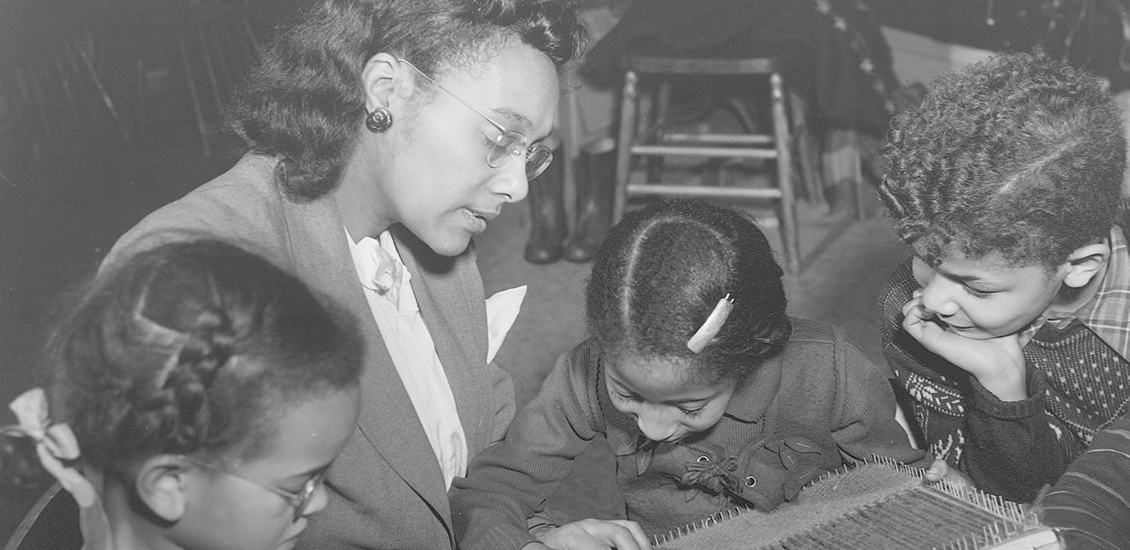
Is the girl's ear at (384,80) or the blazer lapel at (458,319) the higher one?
the girl's ear at (384,80)

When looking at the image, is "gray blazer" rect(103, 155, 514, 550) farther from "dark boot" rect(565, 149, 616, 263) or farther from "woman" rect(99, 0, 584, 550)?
"dark boot" rect(565, 149, 616, 263)

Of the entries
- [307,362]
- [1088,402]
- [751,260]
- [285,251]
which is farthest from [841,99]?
[307,362]

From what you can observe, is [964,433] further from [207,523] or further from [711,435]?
[207,523]

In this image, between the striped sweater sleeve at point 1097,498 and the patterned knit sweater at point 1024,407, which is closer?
the striped sweater sleeve at point 1097,498

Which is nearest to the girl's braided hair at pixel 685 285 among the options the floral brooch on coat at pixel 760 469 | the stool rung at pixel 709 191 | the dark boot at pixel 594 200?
the floral brooch on coat at pixel 760 469

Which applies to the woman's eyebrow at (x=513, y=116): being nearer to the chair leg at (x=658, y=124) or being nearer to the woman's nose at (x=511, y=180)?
the woman's nose at (x=511, y=180)

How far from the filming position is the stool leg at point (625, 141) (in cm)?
413

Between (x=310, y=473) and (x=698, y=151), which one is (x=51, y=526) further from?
(x=698, y=151)

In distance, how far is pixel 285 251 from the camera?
1567mm

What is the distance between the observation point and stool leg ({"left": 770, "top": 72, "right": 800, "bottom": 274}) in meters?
4.13

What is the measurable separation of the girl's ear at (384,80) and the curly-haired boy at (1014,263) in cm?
94

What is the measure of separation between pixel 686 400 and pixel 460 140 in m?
0.61

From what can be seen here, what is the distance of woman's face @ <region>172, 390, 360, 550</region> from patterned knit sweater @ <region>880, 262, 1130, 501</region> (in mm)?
1341

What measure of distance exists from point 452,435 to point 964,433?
1.11 m
